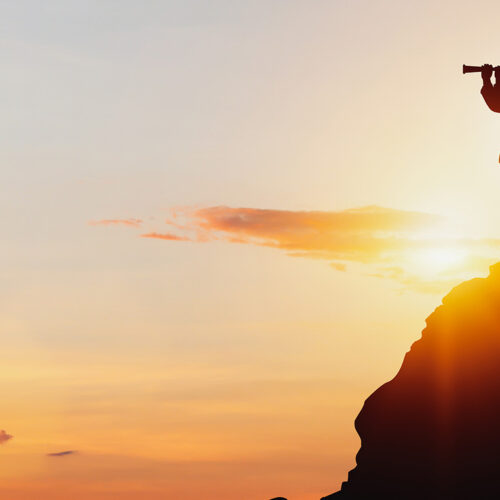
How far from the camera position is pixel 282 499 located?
7694 cm

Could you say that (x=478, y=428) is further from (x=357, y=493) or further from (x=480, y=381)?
(x=357, y=493)

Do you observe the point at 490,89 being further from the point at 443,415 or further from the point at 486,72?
the point at 443,415

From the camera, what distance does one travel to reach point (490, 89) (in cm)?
6253

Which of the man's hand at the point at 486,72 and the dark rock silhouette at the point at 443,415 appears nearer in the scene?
the man's hand at the point at 486,72

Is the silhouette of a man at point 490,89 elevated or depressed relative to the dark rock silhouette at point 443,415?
elevated

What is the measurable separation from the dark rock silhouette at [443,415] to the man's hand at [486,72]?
10.7 metres

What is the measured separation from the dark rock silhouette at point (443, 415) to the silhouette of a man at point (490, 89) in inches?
385

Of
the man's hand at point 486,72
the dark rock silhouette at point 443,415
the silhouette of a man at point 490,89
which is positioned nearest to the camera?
the silhouette of a man at point 490,89

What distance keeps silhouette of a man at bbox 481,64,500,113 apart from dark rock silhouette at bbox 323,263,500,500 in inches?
385

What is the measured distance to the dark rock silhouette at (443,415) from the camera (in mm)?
64062

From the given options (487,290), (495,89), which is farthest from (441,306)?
(495,89)

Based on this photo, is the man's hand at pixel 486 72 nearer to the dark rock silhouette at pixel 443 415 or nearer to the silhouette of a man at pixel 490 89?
the silhouette of a man at pixel 490 89

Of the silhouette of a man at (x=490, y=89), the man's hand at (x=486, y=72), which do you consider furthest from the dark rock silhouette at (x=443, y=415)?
the man's hand at (x=486, y=72)

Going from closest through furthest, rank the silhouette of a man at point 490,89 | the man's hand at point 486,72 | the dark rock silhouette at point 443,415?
the silhouette of a man at point 490,89
the man's hand at point 486,72
the dark rock silhouette at point 443,415
